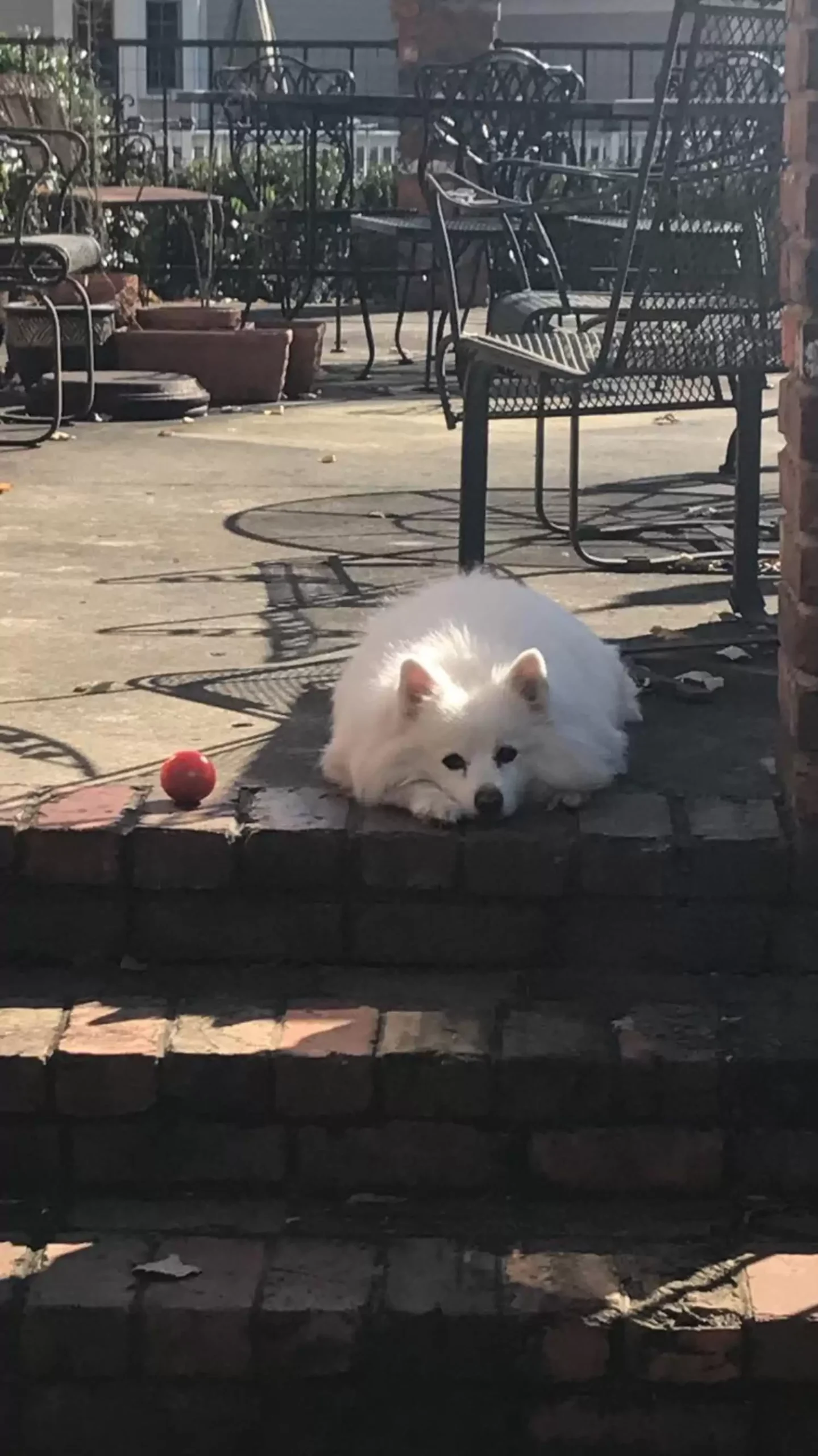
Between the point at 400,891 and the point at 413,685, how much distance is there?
39 centimetres

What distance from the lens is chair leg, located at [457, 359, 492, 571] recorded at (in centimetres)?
452

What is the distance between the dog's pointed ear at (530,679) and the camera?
3.32 metres

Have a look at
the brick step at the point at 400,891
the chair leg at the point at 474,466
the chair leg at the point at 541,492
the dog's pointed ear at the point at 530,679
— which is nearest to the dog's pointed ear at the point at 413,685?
the dog's pointed ear at the point at 530,679

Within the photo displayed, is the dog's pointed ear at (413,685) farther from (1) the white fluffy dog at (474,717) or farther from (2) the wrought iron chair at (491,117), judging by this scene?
(2) the wrought iron chair at (491,117)

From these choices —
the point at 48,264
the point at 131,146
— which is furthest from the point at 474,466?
the point at 131,146

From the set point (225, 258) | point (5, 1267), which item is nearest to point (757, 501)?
point (5, 1267)

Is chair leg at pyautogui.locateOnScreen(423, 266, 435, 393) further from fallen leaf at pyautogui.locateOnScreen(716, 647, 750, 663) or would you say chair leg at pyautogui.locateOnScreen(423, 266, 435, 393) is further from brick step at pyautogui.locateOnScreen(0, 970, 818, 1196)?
brick step at pyautogui.locateOnScreen(0, 970, 818, 1196)

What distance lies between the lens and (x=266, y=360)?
8.63 m

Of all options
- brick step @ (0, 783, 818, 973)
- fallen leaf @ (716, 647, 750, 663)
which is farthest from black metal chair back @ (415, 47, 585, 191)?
brick step @ (0, 783, 818, 973)

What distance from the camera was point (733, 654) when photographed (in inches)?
169

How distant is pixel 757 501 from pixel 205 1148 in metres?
2.35

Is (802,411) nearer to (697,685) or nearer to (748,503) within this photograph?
(697,685)

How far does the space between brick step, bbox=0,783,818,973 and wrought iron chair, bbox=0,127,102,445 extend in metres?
4.38

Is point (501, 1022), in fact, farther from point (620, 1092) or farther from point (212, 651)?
point (212, 651)
